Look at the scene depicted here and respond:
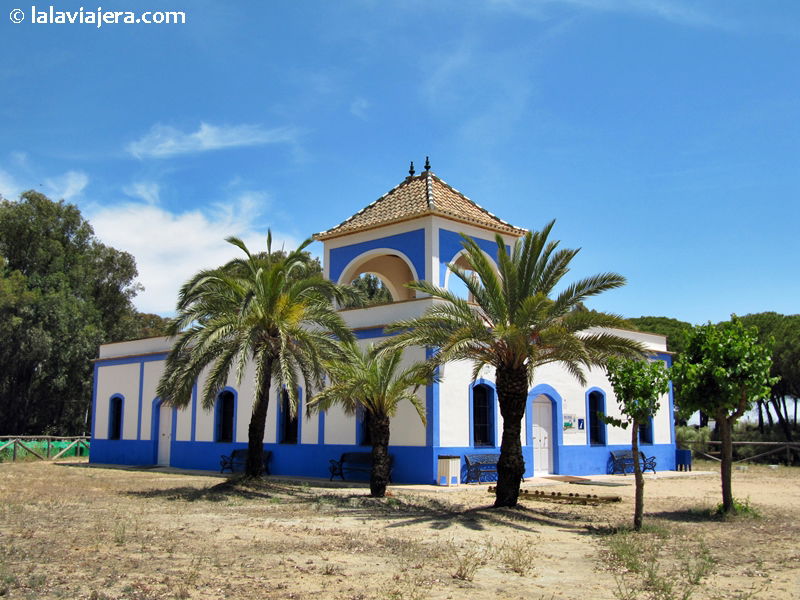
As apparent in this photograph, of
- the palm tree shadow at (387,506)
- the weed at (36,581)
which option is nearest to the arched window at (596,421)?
the palm tree shadow at (387,506)

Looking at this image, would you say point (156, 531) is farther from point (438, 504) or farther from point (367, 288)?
point (367, 288)

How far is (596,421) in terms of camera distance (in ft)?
85.4

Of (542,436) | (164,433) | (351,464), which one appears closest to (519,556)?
(351,464)

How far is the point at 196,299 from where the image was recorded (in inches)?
772

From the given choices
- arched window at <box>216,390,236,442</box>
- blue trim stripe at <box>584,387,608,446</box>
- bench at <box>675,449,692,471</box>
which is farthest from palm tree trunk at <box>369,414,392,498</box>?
bench at <box>675,449,692,471</box>

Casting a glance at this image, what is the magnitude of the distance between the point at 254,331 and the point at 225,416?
370 inches

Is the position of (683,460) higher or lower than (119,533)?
higher

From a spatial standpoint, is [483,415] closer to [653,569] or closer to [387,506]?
[387,506]

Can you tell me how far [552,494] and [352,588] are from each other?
10255 millimetres

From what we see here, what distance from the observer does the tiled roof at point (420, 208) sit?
77.0 ft

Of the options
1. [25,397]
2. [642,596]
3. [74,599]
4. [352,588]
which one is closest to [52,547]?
[74,599]

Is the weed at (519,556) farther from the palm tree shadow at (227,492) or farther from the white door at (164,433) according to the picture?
the white door at (164,433)

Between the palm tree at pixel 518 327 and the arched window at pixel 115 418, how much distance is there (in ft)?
62.8

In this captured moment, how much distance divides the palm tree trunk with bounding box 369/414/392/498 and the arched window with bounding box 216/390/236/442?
10283mm
